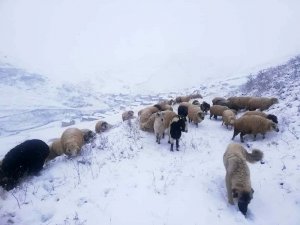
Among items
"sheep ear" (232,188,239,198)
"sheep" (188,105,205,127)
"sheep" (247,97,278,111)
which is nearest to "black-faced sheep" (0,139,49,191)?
"sheep ear" (232,188,239,198)

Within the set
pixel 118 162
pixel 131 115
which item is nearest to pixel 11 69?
pixel 131 115

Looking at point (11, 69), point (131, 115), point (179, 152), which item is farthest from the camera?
point (11, 69)

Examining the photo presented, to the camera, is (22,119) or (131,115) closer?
(131,115)

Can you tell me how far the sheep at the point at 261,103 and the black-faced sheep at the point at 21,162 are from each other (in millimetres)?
11583

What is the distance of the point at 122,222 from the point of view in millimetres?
7980

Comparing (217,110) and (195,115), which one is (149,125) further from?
(217,110)

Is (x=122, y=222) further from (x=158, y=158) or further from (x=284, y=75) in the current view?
(x=284, y=75)

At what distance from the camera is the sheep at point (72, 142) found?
1191 cm

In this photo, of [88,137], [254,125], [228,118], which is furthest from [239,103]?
A: [88,137]

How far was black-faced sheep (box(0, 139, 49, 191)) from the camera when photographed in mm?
10148

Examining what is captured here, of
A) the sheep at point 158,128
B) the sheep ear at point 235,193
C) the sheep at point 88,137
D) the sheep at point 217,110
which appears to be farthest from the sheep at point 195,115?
the sheep ear at point 235,193

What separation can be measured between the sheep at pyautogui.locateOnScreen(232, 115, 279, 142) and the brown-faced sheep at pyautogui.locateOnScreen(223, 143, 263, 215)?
296 cm

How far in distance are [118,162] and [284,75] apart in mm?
17754

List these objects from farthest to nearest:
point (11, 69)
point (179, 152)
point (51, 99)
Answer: point (11, 69)
point (51, 99)
point (179, 152)
